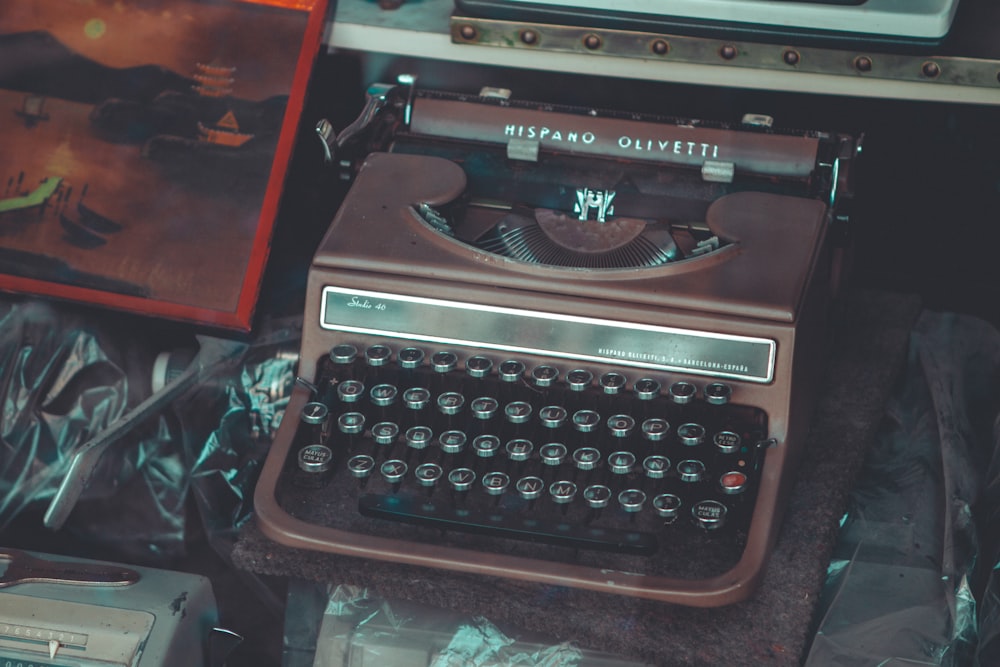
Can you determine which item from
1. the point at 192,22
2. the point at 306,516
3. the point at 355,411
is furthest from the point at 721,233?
the point at 192,22

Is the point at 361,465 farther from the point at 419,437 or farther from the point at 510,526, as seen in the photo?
the point at 510,526

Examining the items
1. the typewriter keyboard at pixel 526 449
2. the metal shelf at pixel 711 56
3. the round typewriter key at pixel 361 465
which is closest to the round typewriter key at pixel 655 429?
the typewriter keyboard at pixel 526 449

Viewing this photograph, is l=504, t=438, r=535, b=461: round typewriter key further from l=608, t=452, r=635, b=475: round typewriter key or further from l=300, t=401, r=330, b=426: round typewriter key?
l=300, t=401, r=330, b=426: round typewriter key

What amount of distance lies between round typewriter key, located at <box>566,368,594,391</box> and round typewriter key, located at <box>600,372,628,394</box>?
0.02 metres

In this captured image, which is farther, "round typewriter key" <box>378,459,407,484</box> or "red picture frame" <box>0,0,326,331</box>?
"red picture frame" <box>0,0,326,331</box>

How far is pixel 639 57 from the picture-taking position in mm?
1543

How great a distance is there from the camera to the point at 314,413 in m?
1.25

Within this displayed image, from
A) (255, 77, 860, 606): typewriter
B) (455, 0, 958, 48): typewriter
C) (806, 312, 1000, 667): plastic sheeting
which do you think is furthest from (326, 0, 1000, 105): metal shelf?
(806, 312, 1000, 667): plastic sheeting

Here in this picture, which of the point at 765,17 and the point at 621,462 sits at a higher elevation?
the point at 765,17

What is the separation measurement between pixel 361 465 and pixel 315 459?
0.05 meters

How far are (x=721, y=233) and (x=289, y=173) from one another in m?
0.65

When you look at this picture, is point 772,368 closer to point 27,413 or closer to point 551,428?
point 551,428

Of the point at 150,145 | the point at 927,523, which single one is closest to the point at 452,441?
the point at 927,523

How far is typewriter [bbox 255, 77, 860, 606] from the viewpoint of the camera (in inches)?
46.6
